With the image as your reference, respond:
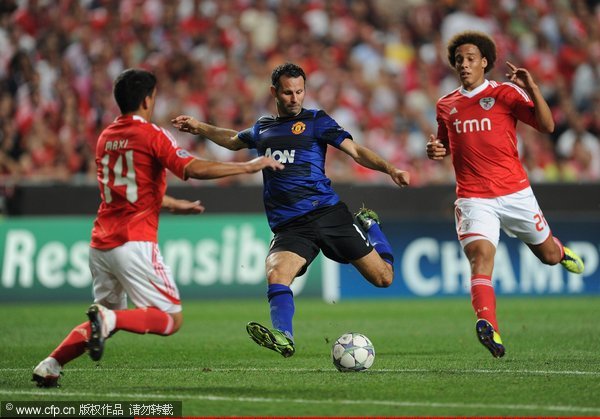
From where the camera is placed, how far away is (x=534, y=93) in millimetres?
8211

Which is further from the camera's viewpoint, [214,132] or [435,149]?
[214,132]

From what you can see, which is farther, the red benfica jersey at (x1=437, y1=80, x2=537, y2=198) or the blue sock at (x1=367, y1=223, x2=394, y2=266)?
the blue sock at (x1=367, y1=223, x2=394, y2=266)

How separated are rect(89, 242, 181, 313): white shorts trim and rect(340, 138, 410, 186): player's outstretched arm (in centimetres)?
189

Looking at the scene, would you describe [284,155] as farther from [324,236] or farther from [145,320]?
[145,320]

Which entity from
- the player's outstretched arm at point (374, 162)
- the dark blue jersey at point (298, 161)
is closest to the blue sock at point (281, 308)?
the dark blue jersey at point (298, 161)

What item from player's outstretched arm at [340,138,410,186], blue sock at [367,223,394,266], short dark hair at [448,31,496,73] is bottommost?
blue sock at [367,223,394,266]

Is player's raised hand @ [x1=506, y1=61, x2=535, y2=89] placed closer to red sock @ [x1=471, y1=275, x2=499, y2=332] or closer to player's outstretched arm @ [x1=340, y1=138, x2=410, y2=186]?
player's outstretched arm @ [x1=340, y1=138, x2=410, y2=186]

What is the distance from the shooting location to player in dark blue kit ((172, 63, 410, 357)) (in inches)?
327

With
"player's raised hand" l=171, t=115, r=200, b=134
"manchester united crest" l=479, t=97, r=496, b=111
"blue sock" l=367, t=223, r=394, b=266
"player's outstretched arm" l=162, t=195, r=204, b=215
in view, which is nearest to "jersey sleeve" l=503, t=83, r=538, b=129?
"manchester united crest" l=479, t=97, r=496, b=111

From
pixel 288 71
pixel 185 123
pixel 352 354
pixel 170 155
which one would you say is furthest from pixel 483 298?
pixel 170 155

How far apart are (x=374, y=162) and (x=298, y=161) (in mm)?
653

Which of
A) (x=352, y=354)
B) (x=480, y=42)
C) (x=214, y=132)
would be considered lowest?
(x=352, y=354)

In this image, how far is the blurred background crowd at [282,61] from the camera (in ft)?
56.2

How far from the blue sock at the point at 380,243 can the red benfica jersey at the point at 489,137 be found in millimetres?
805
